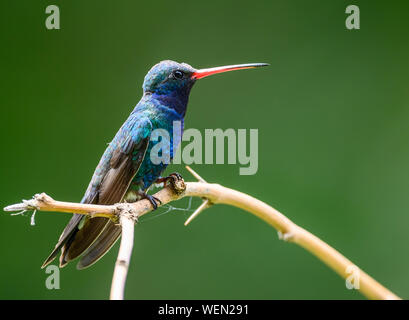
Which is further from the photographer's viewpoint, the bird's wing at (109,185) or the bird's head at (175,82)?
the bird's head at (175,82)

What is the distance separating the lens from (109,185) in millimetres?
2303

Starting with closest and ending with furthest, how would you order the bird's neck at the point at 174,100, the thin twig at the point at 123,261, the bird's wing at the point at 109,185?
the thin twig at the point at 123,261 < the bird's wing at the point at 109,185 < the bird's neck at the point at 174,100

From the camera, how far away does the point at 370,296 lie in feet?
3.21

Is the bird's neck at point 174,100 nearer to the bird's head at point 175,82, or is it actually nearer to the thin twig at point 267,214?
the bird's head at point 175,82

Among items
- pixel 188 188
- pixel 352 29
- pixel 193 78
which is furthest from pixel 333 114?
pixel 188 188

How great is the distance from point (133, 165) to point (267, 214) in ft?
3.82

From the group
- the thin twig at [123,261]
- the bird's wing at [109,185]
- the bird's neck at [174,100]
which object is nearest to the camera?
the thin twig at [123,261]

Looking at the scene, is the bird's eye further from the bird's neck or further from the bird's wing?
the bird's wing

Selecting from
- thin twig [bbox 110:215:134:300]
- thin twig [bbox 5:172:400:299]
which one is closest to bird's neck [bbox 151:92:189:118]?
thin twig [bbox 5:172:400:299]

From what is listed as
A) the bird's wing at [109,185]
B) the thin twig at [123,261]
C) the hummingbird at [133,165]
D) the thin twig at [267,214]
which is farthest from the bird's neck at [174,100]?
the thin twig at [123,261]

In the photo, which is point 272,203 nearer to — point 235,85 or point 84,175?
point 235,85

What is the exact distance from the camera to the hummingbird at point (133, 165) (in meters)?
2.20

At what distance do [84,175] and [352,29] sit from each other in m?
2.77

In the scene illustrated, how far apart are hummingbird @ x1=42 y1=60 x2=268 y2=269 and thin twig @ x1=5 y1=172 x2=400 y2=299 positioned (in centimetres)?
52
